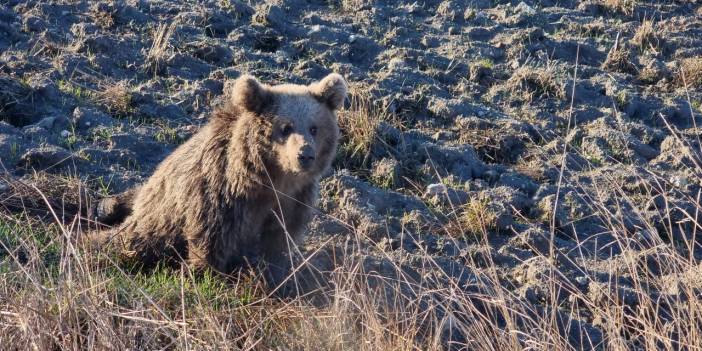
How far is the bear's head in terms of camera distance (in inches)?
230

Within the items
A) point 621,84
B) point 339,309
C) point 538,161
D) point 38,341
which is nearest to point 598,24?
point 621,84

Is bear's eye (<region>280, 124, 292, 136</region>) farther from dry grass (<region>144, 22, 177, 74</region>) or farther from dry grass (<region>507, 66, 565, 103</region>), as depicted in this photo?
dry grass (<region>507, 66, 565, 103</region>)

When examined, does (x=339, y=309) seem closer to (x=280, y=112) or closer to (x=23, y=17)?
(x=280, y=112)

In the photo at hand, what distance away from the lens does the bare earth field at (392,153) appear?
499 cm

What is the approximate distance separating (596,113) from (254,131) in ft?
11.2

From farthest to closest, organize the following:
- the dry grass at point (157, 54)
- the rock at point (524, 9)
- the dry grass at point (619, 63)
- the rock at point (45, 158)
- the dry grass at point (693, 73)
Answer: the rock at point (524, 9) → the dry grass at point (619, 63) → the dry grass at point (693, 73) → the dry grass at point (157, 54) → the rock at point (45, 158)

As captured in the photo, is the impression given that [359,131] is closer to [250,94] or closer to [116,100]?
[250,94]

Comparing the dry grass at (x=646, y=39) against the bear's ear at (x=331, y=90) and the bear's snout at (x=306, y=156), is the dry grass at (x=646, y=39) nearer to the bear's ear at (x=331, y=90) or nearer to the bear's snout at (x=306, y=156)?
the bear's ear at (x=331, y=90)

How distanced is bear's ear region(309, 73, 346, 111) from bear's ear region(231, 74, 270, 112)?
1.16 ft

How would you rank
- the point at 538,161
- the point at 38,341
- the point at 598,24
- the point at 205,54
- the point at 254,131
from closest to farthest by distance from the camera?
the point at 38,341
the point at 254,131
the point at 538,161
the point at 205,54
the point at 598,24

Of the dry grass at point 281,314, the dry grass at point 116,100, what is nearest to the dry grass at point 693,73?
the dry grass at point 281,314

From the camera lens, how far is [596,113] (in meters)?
8.13

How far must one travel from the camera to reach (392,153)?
7.55 meters

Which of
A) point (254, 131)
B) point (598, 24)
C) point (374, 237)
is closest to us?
point (254, 131)
